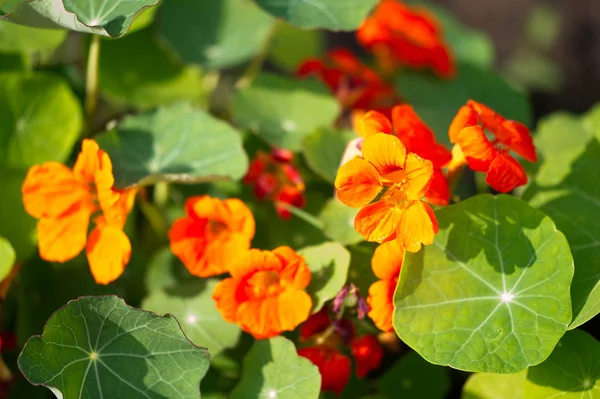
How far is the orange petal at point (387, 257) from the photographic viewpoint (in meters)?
1.31

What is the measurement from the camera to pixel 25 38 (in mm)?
1833

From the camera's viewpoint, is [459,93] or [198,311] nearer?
[198,311]

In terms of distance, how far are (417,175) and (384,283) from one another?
26 cm

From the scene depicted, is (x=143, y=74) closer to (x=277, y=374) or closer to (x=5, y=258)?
(x=5, y=258)

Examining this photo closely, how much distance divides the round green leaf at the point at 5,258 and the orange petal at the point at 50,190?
108 mm

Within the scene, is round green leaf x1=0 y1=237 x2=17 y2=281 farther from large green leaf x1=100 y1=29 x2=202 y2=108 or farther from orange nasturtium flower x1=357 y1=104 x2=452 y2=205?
orange nasturtium flower x1=357 y1=104 x2=452 y2=205

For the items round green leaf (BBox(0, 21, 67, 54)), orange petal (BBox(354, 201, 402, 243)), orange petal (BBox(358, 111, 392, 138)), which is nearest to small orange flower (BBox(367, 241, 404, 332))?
orange petal (BBox(354, 201, 402, 243))

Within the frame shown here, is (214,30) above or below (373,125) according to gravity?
below

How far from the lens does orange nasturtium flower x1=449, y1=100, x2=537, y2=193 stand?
1.26 metres

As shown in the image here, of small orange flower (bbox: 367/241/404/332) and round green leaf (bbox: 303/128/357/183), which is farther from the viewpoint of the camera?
round green leaf (bbox: 303/128/357/183)

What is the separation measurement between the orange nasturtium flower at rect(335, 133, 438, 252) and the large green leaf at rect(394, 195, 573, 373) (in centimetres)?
13

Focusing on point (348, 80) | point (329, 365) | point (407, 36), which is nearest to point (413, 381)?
point (329, 365)

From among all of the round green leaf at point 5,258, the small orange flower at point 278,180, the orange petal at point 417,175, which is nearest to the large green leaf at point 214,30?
the small orange flower at point 278,180

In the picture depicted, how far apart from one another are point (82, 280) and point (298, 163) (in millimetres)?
691
